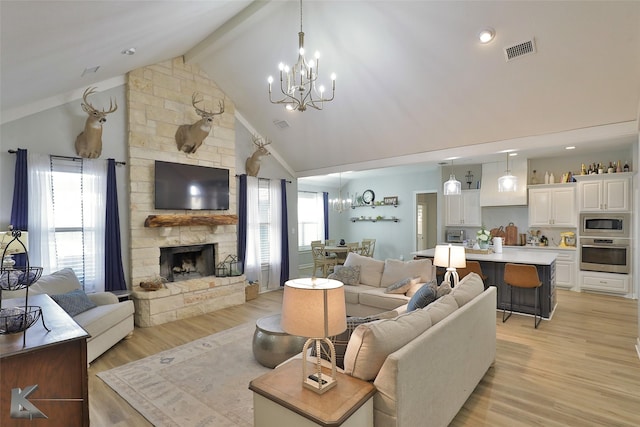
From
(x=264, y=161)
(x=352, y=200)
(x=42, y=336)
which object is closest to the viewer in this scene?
(x=42, y=336)

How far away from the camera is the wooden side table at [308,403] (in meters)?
1.53

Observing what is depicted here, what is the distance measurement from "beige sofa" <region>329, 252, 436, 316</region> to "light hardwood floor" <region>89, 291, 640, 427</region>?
4.09 ft

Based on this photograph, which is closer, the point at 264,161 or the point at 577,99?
the point at 577,99

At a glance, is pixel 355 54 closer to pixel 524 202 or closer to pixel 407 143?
pixel 407 143

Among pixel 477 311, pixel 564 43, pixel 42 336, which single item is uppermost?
pixel 564 43

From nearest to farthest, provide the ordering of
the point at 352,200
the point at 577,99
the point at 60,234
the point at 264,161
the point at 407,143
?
the point at 577,99, the point at 60,234, the point at 407,143, the point at 264,161, the point at 352,200

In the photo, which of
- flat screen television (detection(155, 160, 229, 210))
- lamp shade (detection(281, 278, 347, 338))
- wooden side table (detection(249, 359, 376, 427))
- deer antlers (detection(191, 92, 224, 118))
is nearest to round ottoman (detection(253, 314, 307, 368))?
wooden side table (detection(249, 359, 376, 427))

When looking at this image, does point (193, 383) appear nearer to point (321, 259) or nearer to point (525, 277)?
point (525, 277)

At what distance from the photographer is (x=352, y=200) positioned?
10719 mm

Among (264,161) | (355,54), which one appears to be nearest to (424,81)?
(355,54)

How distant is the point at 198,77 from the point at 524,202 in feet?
23.6

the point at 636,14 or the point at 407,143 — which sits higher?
the point at 636,14

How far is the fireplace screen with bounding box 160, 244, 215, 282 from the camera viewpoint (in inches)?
216

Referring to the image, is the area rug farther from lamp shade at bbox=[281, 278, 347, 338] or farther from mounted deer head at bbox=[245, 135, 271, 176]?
mounted deer head at bbox=[245, 135, 271, 176]
